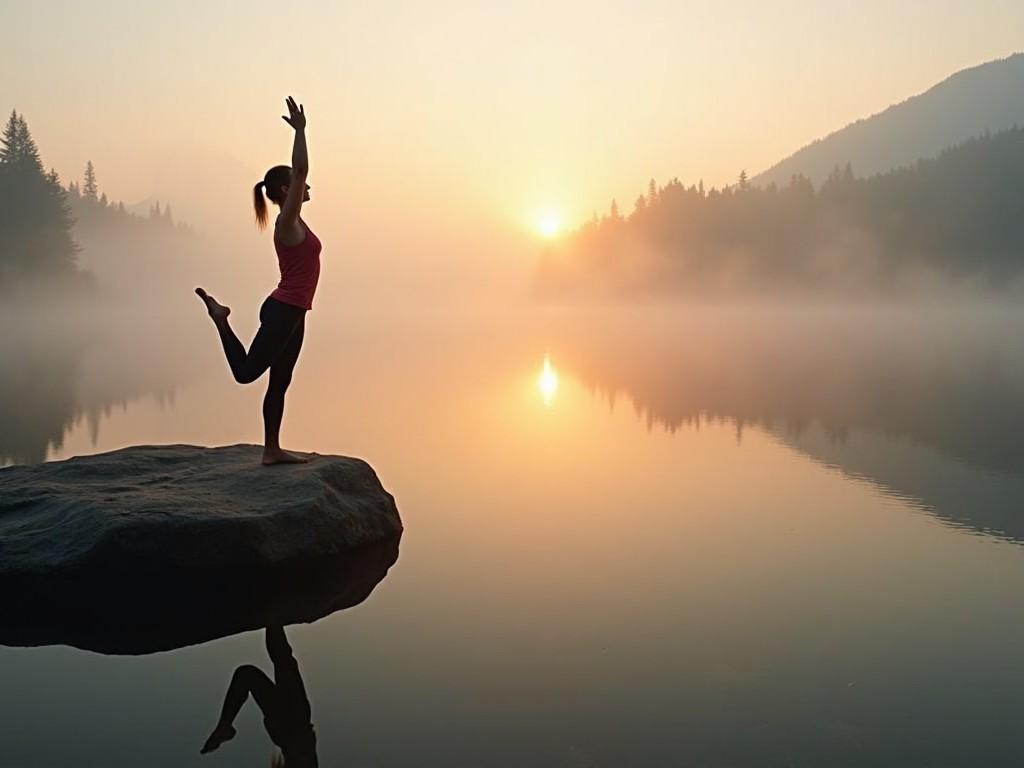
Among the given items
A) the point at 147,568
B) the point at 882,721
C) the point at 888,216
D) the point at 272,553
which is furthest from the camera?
the point at 888,216

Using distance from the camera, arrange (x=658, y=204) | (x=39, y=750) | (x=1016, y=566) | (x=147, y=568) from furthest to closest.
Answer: (x=658, y=204)
(x=1016, y=566)
(x=147, y=568)
(x=39, y=750)

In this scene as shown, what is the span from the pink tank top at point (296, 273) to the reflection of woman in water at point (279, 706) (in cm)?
328

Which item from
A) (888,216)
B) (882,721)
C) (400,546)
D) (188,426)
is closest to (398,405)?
(188,426)

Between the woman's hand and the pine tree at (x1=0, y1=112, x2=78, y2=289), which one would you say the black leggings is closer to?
the woman's hand

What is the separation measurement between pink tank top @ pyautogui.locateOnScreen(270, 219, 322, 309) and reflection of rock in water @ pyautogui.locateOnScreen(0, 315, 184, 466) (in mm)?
5277

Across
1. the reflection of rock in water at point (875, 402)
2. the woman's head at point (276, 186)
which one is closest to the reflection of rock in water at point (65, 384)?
the woman's head at point (276, 186)

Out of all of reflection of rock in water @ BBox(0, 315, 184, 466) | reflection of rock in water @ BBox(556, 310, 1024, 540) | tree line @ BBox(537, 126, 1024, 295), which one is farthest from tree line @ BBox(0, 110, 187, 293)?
tree line @ BBox(537, 126, 1024, 295)

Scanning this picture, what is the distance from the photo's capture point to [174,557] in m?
5.17

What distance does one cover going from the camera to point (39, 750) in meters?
→ 3.29

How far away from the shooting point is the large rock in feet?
15.6

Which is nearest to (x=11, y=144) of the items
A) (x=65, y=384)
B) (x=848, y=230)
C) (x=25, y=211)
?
(x=25, y=211)

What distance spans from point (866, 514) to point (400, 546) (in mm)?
4338

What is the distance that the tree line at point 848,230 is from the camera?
116 metres

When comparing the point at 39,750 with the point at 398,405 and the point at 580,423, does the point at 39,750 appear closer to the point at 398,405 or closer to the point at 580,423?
the point at 580,423
